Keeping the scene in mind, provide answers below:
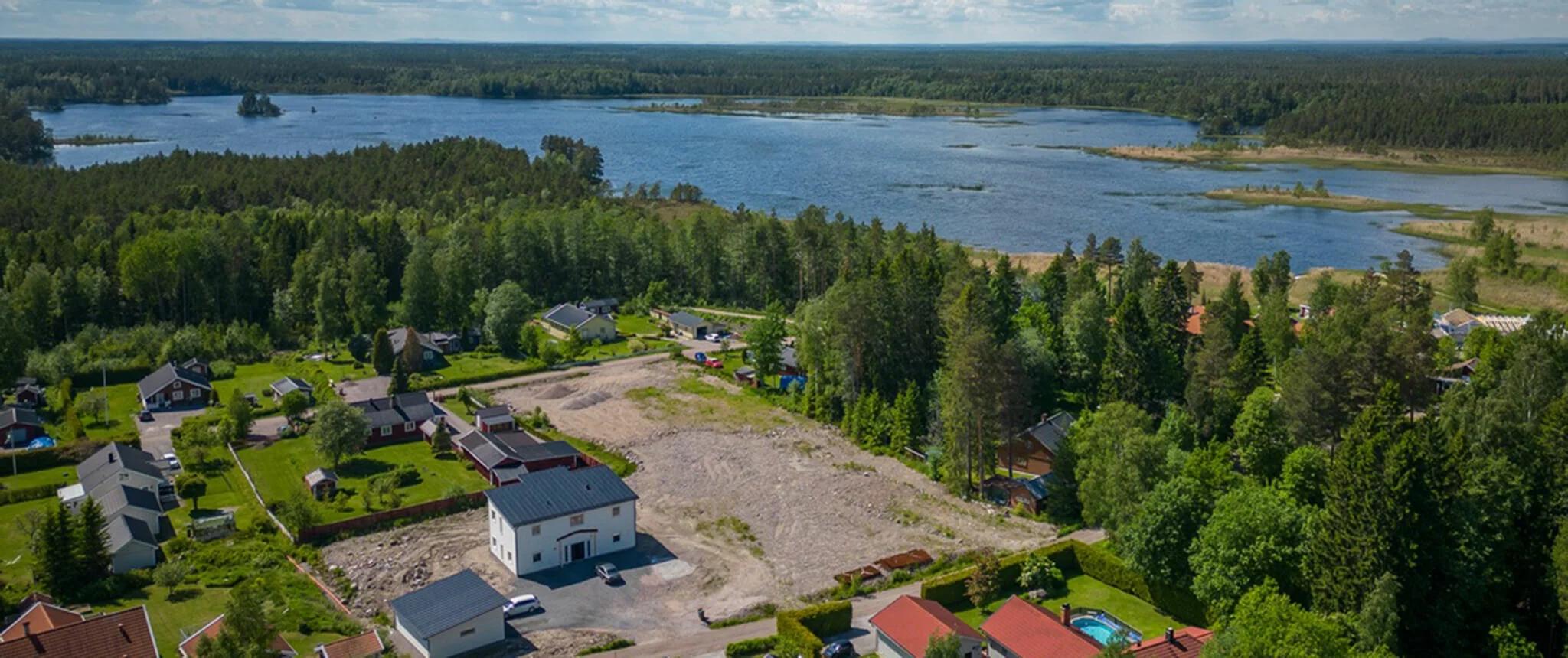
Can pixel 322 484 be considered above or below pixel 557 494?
below

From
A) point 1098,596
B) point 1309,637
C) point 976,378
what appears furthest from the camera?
point 976,378

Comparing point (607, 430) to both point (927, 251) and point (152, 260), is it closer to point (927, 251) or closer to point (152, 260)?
point (927, 251)

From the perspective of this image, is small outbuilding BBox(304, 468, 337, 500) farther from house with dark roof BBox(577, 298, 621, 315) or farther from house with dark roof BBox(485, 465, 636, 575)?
house with dark roof BBox(577, 298, 621, 315)

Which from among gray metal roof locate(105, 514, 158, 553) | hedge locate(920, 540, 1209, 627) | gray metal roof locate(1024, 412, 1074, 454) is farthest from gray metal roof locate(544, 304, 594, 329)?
hedge locate(920, 540, 1209, 627)

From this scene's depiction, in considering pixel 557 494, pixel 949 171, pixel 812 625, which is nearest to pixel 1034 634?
pixel 812 625

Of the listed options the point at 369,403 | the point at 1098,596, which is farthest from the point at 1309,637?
the point at 369,403

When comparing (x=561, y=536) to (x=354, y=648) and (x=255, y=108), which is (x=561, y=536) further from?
(x=255, y=108)

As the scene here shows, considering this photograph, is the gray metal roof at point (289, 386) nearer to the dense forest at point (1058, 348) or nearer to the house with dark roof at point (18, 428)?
the dense forest at point (1058, 348)
